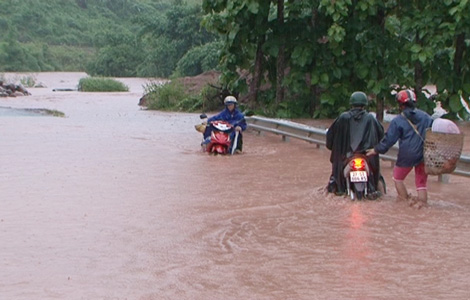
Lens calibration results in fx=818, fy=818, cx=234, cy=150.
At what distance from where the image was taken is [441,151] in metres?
9.64

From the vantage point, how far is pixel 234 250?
8008mm

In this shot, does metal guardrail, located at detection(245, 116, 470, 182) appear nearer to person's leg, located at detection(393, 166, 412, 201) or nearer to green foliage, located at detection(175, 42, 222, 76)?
person's leg, located at detection(393, 166, 412, 201)

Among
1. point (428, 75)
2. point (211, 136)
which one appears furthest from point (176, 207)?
point (428, 75)

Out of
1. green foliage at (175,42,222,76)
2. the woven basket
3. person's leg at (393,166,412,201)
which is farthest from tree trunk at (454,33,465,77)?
green foliage at (175,42,222,76)

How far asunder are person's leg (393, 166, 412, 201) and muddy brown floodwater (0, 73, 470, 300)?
0.61 feet

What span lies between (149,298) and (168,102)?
2302cm

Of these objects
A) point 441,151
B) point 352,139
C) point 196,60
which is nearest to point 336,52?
point 352,139

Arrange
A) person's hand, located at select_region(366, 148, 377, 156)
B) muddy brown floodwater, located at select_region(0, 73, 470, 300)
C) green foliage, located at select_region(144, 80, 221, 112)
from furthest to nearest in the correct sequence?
green foliage, located at select_region(144, 80, 221, 112)
person's hand, located at select_region(366, 148, 377, 156)
muddy brown floodwater, located at select_region(0, 73, 470, 300)

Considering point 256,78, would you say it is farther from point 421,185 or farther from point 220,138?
point 421,185

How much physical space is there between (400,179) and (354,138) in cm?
78

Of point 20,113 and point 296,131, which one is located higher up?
point 296,131

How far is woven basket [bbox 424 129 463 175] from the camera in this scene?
962 cm

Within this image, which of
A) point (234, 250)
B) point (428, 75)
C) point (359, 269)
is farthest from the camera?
point (428, 75)

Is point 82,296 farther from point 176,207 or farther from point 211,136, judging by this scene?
point 211,136
